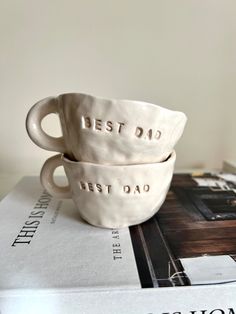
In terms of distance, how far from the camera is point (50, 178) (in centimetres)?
38

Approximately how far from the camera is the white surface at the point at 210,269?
240mm

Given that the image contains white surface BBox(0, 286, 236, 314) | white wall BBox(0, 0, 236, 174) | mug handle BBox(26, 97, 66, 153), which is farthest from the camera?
white wall BBox(0, 0, 236, 174)

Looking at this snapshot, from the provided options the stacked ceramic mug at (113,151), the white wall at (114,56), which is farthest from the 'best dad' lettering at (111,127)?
the white wall at (114,56)

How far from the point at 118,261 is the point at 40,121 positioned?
17 cm

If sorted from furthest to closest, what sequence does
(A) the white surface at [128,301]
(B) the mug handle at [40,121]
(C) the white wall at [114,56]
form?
1. (C) the white wall at [114,56]
2. (B) the mug handle at [40,121]
3. (A) the white surface at [128,301]

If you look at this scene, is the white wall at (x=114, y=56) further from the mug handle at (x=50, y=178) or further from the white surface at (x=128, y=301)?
the white surface at (x=128, y=301)

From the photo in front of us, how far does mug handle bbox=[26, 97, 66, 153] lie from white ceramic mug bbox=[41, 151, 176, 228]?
0.02 m

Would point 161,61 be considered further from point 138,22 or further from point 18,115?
point 18,115

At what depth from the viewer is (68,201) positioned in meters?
0.43

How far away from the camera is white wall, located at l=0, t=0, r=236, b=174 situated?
590 millimetres

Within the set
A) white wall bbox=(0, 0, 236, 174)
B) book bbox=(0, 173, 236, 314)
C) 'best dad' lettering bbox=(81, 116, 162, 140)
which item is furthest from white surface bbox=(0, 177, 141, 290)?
white wall bbox=(0, 0, 236, 174)

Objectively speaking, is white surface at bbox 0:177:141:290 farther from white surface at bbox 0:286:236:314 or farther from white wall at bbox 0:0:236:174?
white wall at bbox 0:0:236:174

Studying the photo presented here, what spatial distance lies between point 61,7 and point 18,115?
0.73 feet

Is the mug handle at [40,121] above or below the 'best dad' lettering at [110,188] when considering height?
above
